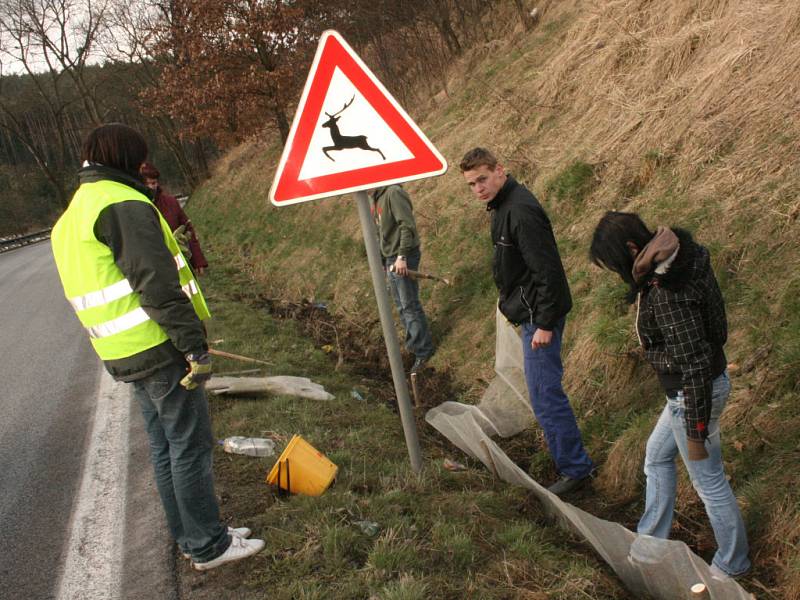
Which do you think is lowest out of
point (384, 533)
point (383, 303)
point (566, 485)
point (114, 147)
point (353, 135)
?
point (566, 485)

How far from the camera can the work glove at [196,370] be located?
308cm

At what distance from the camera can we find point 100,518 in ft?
13.5

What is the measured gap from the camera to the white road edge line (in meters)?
3.44

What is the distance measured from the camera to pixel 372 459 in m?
4.43

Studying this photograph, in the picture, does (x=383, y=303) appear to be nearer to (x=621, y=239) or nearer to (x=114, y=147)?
(x=621, y=239)

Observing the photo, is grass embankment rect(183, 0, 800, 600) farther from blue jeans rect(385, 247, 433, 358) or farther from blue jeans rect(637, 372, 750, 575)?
blue jeans rect(385, 247, 433, 358)

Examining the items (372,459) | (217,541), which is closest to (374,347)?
(372,459)

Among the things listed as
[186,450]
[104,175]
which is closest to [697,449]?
[186,450]

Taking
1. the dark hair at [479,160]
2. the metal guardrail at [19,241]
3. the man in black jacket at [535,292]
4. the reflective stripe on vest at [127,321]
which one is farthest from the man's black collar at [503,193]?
the metal guardrail at [19,241]

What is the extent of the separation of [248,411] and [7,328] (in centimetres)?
682

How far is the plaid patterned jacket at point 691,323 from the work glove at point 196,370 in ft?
6.39

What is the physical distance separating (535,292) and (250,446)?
2074 millimetres

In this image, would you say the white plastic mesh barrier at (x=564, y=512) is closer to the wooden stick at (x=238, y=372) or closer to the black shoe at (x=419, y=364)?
the black shoe at (x=419, y=364)

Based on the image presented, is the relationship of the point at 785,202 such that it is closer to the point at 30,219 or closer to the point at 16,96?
the point at 30,219
